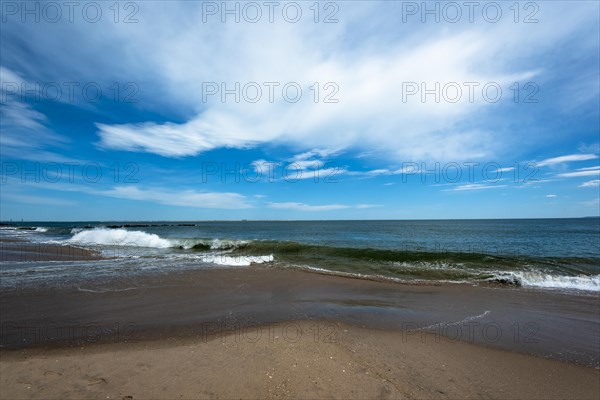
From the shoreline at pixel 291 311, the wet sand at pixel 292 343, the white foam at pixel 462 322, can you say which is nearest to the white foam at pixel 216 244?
the shoreline at pixel 291 311

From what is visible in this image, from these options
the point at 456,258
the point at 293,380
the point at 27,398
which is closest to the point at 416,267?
the point at 456,258

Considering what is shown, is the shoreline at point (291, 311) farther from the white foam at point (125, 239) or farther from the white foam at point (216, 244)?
the white foam at point (125, 239)

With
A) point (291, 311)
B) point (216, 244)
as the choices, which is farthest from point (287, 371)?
point (216, 244)

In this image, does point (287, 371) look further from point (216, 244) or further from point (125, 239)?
point (125, 239)

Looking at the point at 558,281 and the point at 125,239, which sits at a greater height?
the point at 125,239

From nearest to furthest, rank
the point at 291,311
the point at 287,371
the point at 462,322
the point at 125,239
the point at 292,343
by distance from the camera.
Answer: the point at 287,371
the point at 292,343
the point at 462,322
the point at 291,311
the point at 125,239

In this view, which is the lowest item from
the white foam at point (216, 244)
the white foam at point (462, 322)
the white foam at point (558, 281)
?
the white foam at point (558, 281)

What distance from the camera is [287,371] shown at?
4.26 metres

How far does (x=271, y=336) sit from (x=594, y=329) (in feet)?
23.8

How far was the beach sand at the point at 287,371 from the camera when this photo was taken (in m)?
3.81

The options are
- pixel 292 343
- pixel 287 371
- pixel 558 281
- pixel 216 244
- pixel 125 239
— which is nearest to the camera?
pixel 287 371

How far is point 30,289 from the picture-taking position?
30.8ft

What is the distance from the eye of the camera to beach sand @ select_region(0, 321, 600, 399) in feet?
12.5

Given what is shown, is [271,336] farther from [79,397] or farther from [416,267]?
[416,267]
